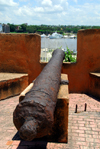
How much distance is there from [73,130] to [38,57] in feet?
11.4

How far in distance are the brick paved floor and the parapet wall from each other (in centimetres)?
125

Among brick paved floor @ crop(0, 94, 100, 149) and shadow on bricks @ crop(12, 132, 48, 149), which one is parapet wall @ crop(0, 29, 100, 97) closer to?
brick paved floor @ crop(0, 94, 100, 149)

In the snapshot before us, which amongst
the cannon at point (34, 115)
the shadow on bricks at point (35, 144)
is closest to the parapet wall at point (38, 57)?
the shadow on bricks at point (35, 144)

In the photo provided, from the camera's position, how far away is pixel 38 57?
21.6 feet

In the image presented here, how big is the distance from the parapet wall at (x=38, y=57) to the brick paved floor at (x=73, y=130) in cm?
125

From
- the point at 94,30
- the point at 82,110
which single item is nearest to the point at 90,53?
the point at 94,30

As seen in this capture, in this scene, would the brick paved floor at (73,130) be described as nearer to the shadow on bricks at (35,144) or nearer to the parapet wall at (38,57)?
the shadow on bricks at (35,144)

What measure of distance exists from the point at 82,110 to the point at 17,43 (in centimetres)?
357

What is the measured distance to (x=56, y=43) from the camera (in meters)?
11.0

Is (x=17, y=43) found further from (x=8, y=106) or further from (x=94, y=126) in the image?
(x=94, y=126)

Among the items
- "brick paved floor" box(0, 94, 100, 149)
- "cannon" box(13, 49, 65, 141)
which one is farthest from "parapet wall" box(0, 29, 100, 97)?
"cannon" box(13, 49, 65, 141)

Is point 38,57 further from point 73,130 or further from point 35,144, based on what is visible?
point 35,144

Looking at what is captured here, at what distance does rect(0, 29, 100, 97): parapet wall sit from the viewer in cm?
645

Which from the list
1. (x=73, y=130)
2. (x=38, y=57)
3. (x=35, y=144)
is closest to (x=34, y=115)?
(x=35, y=144)
